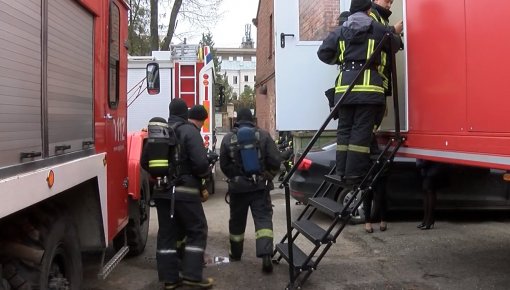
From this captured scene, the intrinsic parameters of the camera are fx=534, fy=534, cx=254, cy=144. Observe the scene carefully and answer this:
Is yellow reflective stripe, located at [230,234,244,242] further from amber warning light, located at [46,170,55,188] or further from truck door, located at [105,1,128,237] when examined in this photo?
amber warning light, located at [46,170,55,188]

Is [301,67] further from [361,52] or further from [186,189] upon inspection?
[186,189]

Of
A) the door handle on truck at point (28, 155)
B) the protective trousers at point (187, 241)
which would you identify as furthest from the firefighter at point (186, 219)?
the door handle on truck at point (28, 155)

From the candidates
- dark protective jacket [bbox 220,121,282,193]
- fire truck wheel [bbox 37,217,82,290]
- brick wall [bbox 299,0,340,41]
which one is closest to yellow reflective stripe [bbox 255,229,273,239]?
dark protective jacket [bbox 220,121,282,193]

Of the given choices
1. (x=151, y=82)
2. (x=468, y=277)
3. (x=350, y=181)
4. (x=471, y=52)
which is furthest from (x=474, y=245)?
(x=151, y=82)

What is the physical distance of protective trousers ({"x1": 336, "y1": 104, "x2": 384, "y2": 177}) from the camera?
488 centimetres

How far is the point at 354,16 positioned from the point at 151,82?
301 centimetres

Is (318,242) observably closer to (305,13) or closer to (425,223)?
(305,13)

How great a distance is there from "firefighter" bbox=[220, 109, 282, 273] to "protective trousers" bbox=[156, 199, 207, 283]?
826mm

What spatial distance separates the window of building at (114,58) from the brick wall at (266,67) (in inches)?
733

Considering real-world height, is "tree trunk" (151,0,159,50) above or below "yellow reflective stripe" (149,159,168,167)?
above

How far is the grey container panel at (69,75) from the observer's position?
10.2 ft

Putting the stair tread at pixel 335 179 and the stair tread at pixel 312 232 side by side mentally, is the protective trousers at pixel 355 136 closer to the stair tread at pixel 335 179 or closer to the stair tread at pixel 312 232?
the stair tread at pixel 335 179

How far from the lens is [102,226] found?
Result: 413 cm

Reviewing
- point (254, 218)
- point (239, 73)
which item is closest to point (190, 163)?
point (254, 218)
